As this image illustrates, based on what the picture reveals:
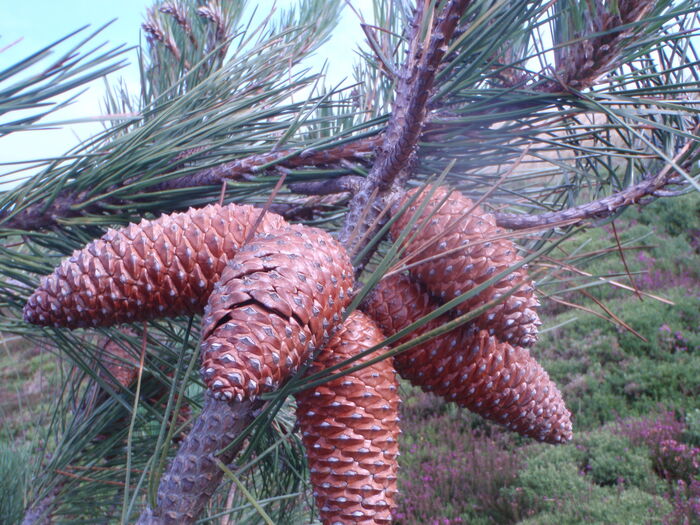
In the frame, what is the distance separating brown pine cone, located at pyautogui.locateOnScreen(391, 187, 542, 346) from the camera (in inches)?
17.6

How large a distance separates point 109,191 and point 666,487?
2.81 m

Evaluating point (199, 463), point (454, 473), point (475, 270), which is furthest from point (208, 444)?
point (454, 473)

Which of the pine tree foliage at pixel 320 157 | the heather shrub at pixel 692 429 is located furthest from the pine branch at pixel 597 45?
the heather shrub at pixel 692 429

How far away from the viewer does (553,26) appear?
60 centimetres

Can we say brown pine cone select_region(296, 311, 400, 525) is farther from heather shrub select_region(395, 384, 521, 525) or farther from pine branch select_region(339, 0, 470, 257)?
heather shrub select_region(395, 384, 521, 525)

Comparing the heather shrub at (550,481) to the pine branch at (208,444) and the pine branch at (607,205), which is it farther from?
the pine branch at (208,444)

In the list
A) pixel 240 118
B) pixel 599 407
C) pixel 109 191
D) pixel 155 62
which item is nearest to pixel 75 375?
pixel 109 191

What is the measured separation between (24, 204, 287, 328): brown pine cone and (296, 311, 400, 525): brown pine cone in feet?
0.39

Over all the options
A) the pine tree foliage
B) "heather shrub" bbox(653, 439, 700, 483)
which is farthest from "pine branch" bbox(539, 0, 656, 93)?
"heather shrub" bbox(653, 439, 700, 483)

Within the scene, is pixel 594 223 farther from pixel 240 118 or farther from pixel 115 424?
pixel 115 424

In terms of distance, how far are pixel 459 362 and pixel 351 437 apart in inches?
5.0

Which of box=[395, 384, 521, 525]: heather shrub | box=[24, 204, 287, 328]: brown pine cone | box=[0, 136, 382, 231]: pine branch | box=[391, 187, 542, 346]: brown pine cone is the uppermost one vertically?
box=[0, 136, 382, 231]: pine branch

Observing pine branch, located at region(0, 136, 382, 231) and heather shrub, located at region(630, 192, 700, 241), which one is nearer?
pine branch, located at region(0, 136, 382, 231)

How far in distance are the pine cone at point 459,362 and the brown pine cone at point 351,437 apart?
0.16 feet
